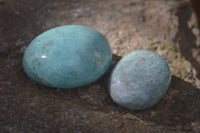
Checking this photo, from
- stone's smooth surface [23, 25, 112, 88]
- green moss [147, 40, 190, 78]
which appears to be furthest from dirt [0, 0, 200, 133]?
stone's smooth surface [23, 25, 112, 88]

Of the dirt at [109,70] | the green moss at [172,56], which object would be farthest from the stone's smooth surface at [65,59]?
the green moss at [172,56]

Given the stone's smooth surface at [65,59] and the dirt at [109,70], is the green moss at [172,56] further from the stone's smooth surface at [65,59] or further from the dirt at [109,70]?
the stone's smooth surface at [65,59]

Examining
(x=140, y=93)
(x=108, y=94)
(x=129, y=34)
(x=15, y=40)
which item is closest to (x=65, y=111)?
(x=108, y=94)

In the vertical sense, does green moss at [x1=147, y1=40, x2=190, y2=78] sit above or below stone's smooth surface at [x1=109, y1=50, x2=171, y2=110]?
below

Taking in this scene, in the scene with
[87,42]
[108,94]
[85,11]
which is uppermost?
[87,42]

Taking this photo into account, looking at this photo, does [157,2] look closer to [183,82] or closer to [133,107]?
[183,82]

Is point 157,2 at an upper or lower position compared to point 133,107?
upper

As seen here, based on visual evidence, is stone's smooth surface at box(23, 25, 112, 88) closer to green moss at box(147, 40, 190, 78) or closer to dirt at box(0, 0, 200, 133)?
dirt at box(0, 0, 200, 133)

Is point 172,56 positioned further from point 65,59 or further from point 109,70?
point 65,59
